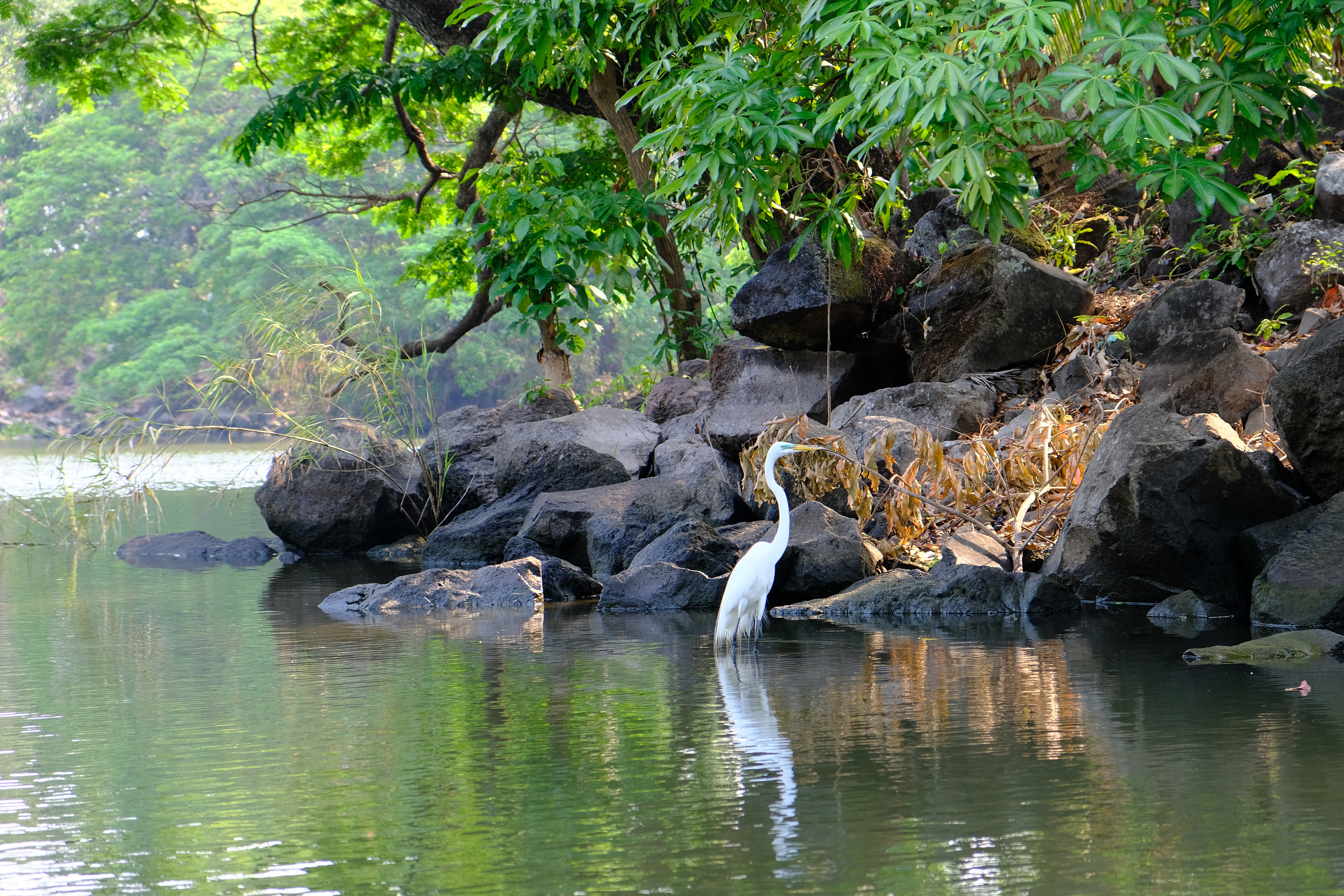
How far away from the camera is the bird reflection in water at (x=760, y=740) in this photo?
4.08m

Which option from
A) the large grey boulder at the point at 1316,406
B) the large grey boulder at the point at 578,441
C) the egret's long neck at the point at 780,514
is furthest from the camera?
the large grey boulder at the point at 578,441

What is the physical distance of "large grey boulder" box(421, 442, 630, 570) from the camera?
12.1 meters

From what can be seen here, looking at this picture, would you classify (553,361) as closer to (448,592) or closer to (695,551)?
(448,592)

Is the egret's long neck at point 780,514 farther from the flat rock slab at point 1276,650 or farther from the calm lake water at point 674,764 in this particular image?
the flat rock slab at point 1276,650

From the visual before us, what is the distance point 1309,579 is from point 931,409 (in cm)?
414

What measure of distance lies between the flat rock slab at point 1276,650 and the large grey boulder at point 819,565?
2.97 meters

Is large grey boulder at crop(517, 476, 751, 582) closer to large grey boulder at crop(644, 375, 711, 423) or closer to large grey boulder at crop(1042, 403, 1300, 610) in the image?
large grey boulder at crop(644, 375, 711, 423)

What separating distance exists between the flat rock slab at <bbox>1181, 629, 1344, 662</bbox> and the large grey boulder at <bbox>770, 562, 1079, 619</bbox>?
1.96 m

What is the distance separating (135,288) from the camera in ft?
163

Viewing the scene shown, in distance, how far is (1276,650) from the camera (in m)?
6.63

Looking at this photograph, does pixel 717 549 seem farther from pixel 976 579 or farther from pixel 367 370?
pixel 367 370

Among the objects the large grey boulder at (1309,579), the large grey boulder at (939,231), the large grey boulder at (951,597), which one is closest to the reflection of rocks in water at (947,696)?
the large grey boulder at (951,597)

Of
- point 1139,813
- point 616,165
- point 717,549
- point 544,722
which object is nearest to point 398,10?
point 616,165

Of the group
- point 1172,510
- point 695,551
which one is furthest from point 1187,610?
point 695,551
